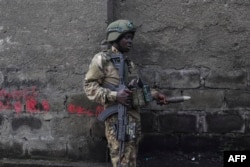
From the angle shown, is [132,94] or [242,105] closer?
[132,94]

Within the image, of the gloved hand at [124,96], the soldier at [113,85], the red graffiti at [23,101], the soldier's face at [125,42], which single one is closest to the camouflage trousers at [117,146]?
the soldier at [113,85]

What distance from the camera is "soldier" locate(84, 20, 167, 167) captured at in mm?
3932

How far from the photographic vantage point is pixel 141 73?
497 centimetres

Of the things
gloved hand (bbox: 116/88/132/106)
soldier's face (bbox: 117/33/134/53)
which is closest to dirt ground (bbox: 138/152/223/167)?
gloved hand (bbox: 116/88/132/106)

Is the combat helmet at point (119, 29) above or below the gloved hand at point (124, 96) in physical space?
above

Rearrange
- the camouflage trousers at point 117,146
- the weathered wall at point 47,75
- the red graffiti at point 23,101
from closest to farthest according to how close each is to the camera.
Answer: the camouflage trousers at point 117,146 → the weathered wall at point 47,75 → the red graffiti at point 23,101

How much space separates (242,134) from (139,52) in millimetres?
1419

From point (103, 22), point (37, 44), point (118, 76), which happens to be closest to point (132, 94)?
point (118, 76)

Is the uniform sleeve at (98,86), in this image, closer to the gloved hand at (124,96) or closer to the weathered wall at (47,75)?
the gloved hand at (124,96)

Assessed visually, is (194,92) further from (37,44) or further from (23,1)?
(23,1)

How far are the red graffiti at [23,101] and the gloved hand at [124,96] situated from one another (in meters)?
1.27

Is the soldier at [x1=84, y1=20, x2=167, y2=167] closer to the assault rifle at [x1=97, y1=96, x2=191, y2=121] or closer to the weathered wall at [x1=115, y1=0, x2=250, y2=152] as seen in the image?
the assault rifle at [x1=97, y1=96, x2=191, y2=121]

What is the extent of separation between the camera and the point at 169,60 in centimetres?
496

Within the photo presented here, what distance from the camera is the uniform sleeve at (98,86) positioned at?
12.8ft
